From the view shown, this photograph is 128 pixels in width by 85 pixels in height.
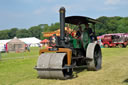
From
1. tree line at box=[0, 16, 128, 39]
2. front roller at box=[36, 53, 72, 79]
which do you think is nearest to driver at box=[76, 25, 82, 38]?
front roller at box=[36, 53, 72, 79]

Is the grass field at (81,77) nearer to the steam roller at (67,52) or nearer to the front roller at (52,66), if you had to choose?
the front roller at (52,66)

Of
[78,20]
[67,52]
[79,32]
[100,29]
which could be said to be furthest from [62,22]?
[100,29]

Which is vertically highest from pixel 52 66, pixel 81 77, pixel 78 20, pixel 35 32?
pixel 35 32

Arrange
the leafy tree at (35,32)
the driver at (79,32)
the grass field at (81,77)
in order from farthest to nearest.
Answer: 1. the leafy tree at (35,32)
2. the driver at (79,32)
3. the grass field at (81,77)

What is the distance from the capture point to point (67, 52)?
641 cm

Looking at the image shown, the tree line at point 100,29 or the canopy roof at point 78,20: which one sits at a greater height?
the tree line at point 100,29

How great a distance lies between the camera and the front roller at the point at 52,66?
240 inches

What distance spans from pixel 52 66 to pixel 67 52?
0.71 m

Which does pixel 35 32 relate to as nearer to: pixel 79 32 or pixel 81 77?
pixel 79 32

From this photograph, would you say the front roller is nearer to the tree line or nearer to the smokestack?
the smokestack

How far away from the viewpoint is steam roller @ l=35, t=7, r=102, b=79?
20.4 ft

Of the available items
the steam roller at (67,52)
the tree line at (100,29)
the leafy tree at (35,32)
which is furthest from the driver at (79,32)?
the leafy tree at (35,32)

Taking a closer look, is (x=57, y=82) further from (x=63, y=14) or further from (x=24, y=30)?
(x=24, y=30)

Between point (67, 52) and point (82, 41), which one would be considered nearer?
point (67, 52)
